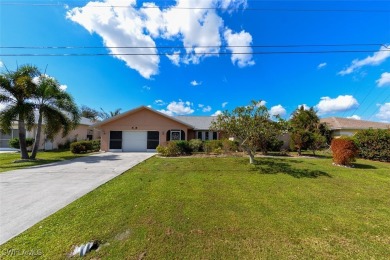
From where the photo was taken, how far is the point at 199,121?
Answer: 27.2 metres

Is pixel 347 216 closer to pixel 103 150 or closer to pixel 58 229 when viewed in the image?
pixel 58 229

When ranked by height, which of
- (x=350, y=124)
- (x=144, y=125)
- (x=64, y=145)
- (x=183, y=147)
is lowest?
(x=183, y=147)

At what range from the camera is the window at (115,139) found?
21.5m

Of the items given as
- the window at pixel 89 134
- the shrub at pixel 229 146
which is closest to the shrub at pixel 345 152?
the shrub at pixel 229 146

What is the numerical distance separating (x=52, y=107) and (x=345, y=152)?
72.5ft

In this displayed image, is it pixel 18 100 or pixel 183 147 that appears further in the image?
pixel 183 147

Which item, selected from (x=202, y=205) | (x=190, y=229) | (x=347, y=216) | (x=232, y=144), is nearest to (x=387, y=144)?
(x=232, y=144)

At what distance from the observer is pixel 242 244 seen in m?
3.63

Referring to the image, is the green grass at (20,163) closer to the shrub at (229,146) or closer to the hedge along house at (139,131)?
the hedge along house at (139,131)

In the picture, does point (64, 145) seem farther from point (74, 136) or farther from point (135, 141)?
point (135, 141)

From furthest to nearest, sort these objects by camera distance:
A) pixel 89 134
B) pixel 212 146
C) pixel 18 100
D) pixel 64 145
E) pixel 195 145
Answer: pixel 89 134, pixel 64 145, pixel 195 145, pixel 212 146, pixel 18 100

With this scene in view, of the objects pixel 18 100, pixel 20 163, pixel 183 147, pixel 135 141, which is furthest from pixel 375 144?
pixel 18 100

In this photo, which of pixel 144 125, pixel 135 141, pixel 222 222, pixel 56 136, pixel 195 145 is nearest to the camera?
pixel 222 222

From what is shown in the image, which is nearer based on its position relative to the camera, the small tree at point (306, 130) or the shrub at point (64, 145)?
the small tree at point (306, 130)
